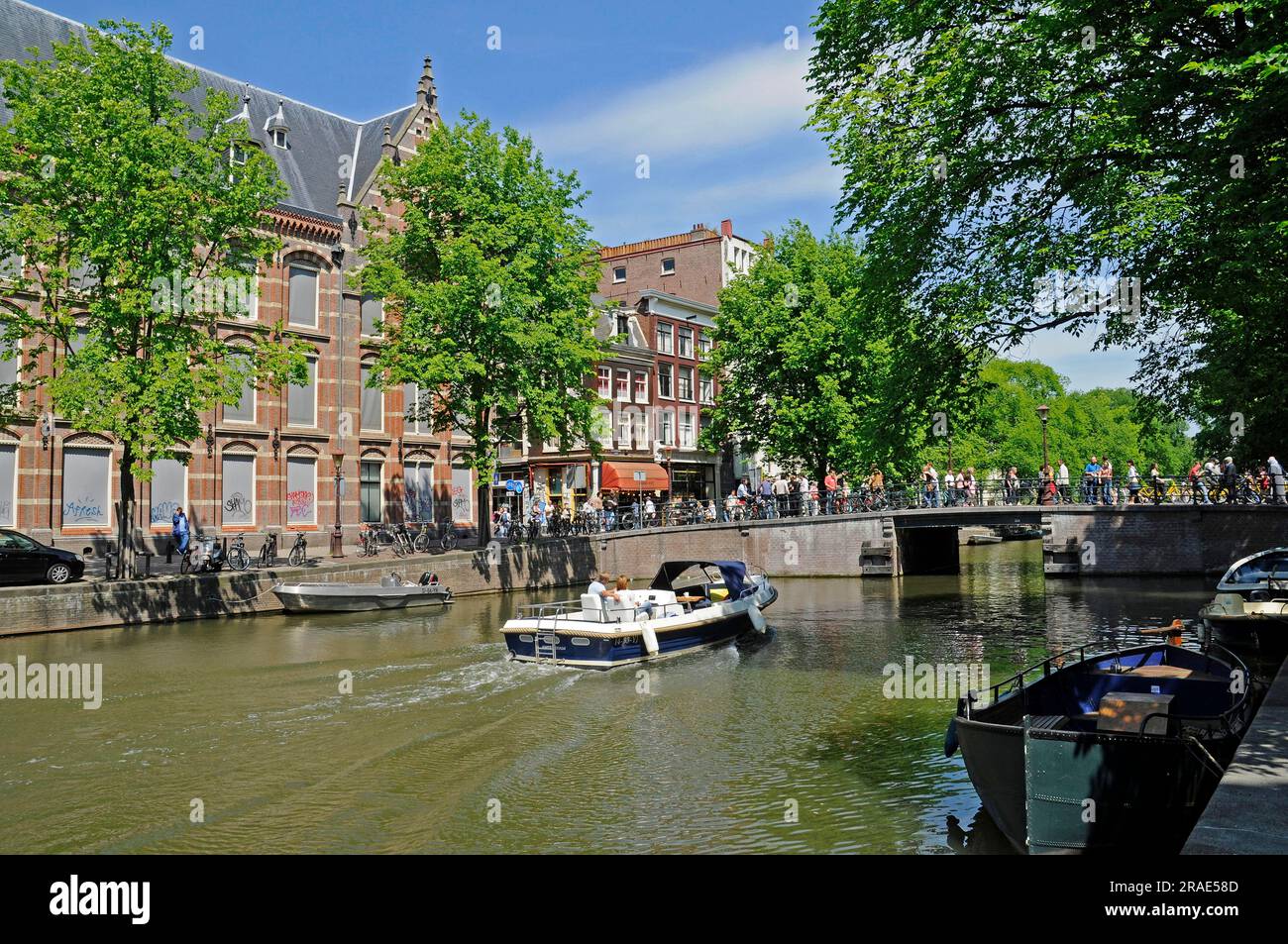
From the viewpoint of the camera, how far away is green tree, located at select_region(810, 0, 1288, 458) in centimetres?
1114

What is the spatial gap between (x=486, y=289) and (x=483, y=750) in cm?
1975

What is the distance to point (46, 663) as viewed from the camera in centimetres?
1756

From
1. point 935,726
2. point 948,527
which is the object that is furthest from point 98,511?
point 948,527

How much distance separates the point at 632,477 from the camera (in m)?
45.4

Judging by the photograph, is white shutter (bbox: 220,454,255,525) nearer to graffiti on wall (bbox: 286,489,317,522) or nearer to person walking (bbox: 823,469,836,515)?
graffiti on wall (bbox: 286,489,317,522)

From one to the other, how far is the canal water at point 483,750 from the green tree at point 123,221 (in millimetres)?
5384

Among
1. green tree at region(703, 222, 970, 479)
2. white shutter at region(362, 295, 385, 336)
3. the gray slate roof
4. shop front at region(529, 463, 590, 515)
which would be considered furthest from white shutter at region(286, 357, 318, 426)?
green tree at region(703, 222, 970, 479)

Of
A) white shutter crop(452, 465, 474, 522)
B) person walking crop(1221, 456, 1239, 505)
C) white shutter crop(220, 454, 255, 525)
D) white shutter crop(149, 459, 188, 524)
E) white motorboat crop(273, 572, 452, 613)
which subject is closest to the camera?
white motorboat crop(273, 572, 452, 613)

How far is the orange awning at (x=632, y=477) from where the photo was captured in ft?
146

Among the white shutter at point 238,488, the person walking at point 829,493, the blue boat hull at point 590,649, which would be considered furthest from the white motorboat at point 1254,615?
the white shutter at point 238,488

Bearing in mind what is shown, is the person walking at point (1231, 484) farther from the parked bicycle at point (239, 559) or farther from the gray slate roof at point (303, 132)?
the gray slate roof at point (303, 132)

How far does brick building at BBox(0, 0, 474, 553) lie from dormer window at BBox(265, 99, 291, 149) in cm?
7

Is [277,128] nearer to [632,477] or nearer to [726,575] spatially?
[632,477]

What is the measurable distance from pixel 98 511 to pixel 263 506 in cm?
499
